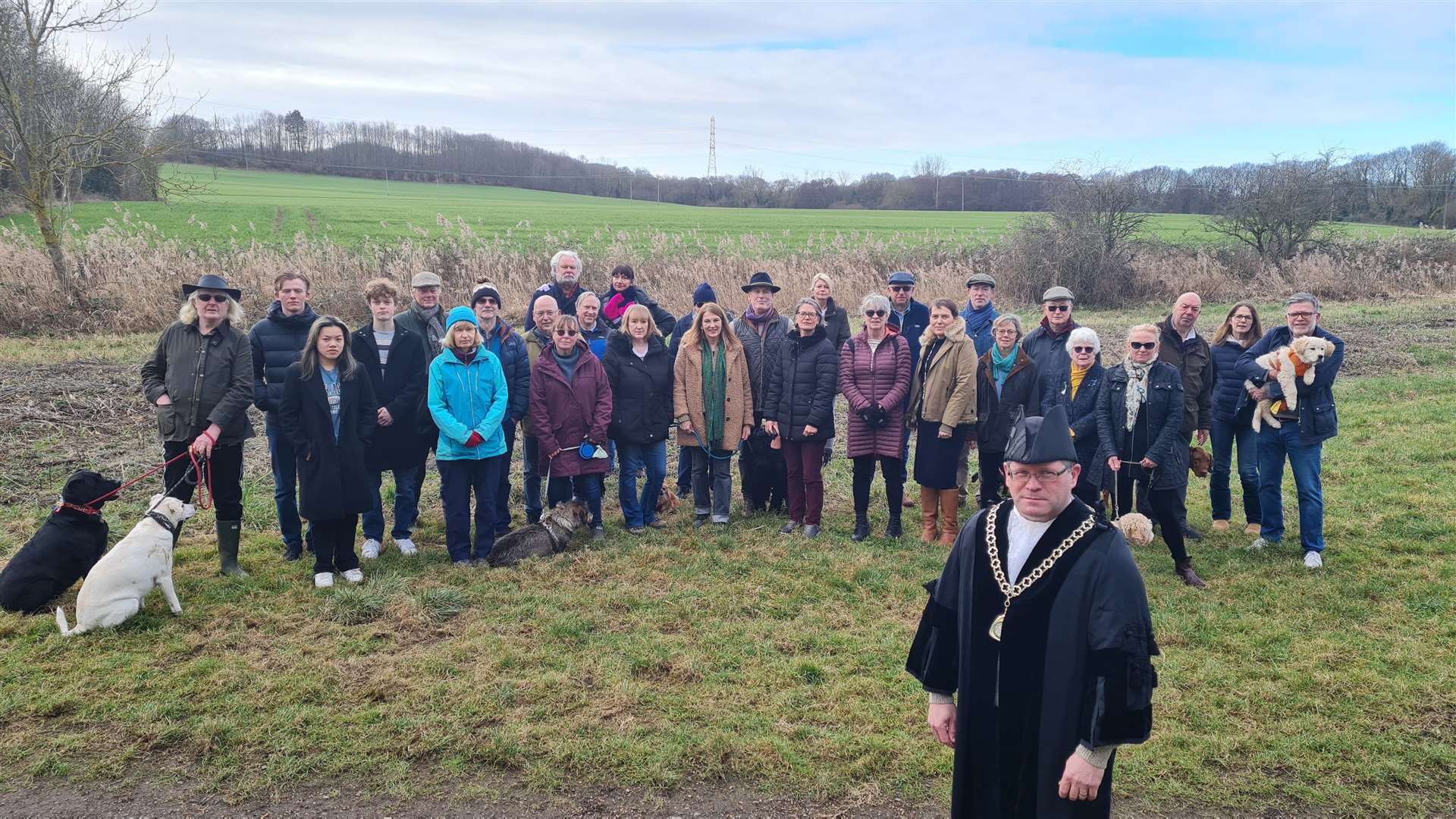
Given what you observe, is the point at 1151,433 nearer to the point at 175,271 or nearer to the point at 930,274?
the point at 930,274

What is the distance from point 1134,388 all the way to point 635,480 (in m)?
4.08

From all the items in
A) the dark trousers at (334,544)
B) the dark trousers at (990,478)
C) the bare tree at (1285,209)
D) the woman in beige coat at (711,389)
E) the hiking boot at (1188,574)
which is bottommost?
the hiking boot at (1188,574)

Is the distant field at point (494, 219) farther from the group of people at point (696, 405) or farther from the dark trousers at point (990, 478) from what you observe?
the dark trousers at point (990, 478)

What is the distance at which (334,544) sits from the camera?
249 inches

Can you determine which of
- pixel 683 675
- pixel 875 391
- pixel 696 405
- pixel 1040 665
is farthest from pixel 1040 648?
pixel 696 405

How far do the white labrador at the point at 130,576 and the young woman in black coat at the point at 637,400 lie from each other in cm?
327

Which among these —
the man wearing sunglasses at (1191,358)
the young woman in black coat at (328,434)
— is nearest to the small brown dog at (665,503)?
the young woman in black coat at (328,434)

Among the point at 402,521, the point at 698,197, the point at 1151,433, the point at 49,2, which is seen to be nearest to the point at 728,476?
the point at 402,521

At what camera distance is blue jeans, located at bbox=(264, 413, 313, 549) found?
6570 millimetres

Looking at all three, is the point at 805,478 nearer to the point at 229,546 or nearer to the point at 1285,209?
the point at 229,546

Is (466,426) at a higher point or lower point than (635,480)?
higher

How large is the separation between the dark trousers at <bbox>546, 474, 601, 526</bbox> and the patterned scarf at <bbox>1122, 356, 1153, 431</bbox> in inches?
164

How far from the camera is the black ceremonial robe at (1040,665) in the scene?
2.50 m

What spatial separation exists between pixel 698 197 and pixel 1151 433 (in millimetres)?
60323
